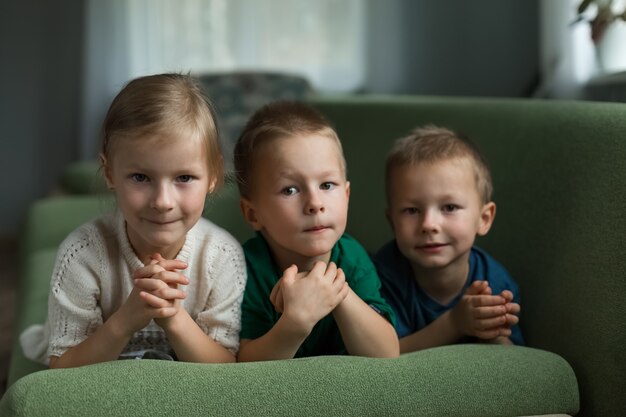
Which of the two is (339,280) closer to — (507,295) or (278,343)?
(278,343)

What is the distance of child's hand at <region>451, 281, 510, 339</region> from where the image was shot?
5.16 ft

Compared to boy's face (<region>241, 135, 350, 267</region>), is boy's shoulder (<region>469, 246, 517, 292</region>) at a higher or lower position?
lower

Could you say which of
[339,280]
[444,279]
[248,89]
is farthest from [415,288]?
[248,89]

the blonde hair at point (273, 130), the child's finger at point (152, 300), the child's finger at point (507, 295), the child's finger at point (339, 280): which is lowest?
the child's finger at point (507, 295)

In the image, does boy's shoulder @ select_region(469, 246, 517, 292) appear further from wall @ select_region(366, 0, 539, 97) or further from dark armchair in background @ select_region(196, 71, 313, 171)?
wall @ select_region(366, 0, 539, 97)

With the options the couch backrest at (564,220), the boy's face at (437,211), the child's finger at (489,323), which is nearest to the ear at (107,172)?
the boy's face at (437,211)

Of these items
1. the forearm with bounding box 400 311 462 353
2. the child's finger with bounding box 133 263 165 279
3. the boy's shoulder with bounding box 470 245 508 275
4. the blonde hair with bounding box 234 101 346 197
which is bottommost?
the forearm with bounding box 400 311 462 353

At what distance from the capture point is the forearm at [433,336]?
1.66 m

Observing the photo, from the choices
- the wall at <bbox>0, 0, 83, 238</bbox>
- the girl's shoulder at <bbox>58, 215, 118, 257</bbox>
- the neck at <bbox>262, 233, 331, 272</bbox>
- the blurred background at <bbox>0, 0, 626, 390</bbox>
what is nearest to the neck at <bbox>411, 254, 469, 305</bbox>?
the neck at <bbox>262, 233, 331, 272</bbox>

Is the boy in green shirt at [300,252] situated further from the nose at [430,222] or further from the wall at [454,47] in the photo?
the wall at [454,47]

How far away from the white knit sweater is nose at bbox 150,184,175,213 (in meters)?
0.17

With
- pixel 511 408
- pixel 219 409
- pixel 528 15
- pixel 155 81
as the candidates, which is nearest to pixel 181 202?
pixel 155 81

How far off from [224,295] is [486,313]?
47 centimetres

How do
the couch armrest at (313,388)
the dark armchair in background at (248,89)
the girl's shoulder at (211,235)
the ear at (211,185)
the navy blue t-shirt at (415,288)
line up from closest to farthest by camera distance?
the couch armrest at (313,388) → the ear at (211,185) → the girl's shoulder at (211,235) → the navy blue t-shirt at (415,288) → the dark armchair in background at (248,89)
